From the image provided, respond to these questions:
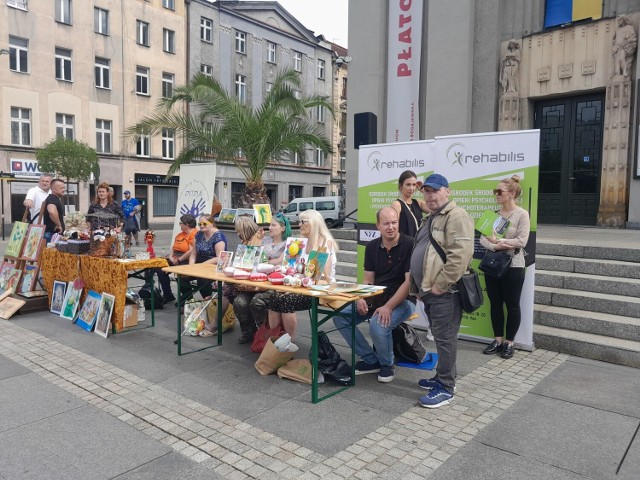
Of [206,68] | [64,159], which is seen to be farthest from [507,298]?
[206,68]

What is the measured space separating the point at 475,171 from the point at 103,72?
26601 millimetres

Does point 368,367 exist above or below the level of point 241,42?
below

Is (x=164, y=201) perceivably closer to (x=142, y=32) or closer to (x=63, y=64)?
(x=63, y=64)

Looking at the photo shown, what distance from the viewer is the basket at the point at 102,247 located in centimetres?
623

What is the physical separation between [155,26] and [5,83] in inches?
355

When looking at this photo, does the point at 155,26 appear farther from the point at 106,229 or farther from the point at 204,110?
the point at 106,229

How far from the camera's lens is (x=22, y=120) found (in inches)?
942

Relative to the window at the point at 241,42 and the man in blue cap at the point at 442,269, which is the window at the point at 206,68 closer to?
the window at the point at 241,42

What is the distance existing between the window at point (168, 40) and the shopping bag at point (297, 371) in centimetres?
2895

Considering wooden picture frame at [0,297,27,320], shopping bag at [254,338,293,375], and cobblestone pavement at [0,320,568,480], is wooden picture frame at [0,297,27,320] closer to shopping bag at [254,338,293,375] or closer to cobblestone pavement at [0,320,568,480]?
cobblestone pavement at [0,320,568,480]

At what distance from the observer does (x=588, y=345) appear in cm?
507

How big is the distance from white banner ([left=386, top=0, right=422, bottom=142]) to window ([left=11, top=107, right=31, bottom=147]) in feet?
63.8

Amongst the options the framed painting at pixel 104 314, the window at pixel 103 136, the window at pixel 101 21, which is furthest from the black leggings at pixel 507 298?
the window at pixel 101 21

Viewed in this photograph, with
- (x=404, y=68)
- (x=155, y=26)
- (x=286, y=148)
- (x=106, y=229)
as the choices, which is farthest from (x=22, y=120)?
(x=106, y=229)
